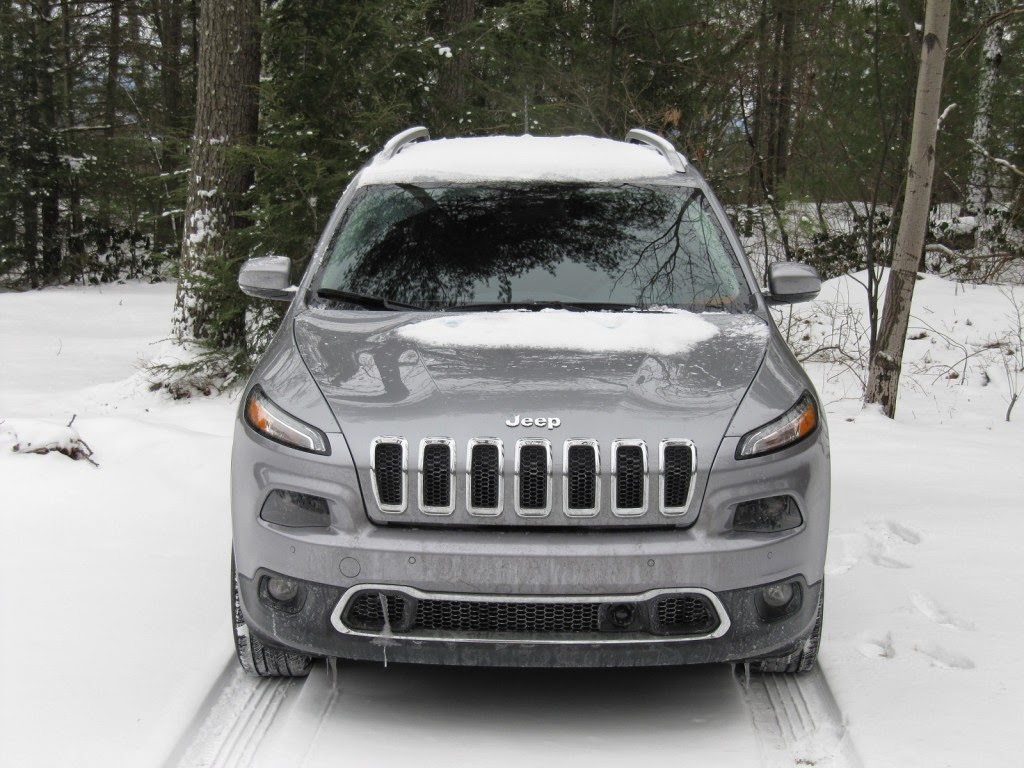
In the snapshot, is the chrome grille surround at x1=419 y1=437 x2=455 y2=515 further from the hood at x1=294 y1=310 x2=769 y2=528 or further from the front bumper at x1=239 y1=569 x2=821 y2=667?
the front bumper at x1=239 y1=569 x2=821 y2=667

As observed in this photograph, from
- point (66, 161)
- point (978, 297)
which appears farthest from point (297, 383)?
point (66, 161)

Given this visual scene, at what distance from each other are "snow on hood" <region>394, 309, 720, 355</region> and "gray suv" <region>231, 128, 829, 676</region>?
0.04 feet

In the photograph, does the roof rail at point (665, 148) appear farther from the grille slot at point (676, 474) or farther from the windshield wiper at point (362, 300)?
the grille slot at point (676, 474)

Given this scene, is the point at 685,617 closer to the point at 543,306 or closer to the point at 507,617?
the point at 507,617

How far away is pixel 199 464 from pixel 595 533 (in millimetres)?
3875

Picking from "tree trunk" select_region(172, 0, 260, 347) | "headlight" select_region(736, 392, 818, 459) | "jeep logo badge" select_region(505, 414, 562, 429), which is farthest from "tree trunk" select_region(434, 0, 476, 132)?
"jeep logo badge" select_region(505, 414, 562, 429)

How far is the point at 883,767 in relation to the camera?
Result: 3.08 meters

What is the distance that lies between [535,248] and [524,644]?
6.11 feet

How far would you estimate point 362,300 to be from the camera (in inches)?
164

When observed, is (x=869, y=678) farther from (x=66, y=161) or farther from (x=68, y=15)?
(x=68, y=15)

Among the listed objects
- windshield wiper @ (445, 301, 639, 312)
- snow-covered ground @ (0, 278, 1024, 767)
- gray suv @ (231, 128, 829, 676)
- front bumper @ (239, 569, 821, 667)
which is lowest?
snow-covered ground @ (0, 278, 1024, 767)

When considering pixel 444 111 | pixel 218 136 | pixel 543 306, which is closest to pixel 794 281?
pixel 543 306

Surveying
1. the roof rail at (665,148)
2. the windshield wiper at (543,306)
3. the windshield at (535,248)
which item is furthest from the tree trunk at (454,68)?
the windshield wiper at (543,306)

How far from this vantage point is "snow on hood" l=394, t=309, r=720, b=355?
3641 millimetres
